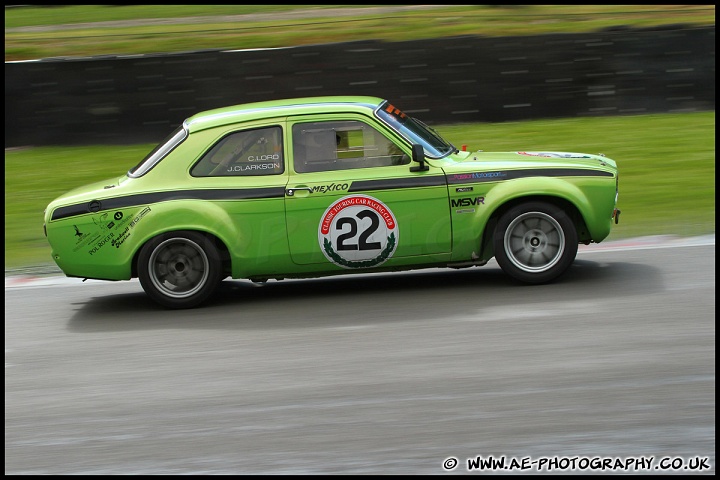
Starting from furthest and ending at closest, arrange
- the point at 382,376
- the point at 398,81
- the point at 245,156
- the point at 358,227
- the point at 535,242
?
the point at 398,81, the point at 245,156, the point at 535,242, the point at 358,227, the point at 382,376

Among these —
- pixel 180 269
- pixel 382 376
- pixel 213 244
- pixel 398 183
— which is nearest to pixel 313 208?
pixel 398 183

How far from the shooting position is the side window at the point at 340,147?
7.59 metres

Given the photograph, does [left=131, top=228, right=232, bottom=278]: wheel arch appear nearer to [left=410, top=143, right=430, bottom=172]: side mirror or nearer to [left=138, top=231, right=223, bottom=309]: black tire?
[left=138, top=231, right=223, bottom=309]: black tire

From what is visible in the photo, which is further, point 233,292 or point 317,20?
point 317,20

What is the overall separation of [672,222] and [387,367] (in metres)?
4.71

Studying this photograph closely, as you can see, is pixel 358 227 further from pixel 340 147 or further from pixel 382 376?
pixel 382 376

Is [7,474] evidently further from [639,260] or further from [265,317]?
[639,260]

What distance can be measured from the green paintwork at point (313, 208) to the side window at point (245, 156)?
51 mm

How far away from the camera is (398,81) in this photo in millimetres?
14125

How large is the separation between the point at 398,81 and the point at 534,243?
7.00m

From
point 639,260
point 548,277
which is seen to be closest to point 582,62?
point 639,260

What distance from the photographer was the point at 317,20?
63.8ft

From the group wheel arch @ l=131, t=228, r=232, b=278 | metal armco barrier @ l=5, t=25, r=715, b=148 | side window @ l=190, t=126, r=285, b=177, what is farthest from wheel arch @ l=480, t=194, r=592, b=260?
metal armco barrier @ l=5, t=25, r=715, b=148

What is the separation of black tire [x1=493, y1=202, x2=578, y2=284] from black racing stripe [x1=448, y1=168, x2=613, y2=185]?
234 millimetres
